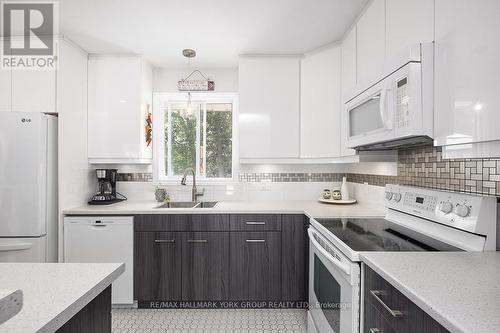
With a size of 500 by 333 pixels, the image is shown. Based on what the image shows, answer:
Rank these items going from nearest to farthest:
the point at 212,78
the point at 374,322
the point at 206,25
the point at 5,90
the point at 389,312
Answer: the point at 389,312 → the point at 374,322 → the point at 206,25 → the point at 5,90 → the point at 212,78

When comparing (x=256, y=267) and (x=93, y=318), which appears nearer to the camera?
(x=93, y=318)

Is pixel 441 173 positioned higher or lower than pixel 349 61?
lower

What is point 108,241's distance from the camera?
229 cm

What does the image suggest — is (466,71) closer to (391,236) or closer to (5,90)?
(391,236)

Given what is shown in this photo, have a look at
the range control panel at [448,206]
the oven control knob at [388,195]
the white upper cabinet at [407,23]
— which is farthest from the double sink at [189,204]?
the white upper cabinet at [407,23]

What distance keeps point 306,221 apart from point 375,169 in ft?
2.48

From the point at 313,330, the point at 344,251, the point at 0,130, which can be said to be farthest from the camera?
the point at 0,130

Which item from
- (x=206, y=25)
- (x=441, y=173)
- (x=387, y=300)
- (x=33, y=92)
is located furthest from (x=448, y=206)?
(x=33, y=92)

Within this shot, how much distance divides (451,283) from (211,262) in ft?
5.88

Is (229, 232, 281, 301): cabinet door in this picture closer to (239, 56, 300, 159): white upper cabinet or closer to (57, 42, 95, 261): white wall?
(239, 56, 300, 159): white upper cabinet

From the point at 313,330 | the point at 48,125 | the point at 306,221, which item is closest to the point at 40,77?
the point at 48,125

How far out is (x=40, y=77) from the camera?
2225mm

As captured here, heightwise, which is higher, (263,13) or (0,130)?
(263,13)

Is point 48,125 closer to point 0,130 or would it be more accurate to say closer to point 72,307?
point 0,130
